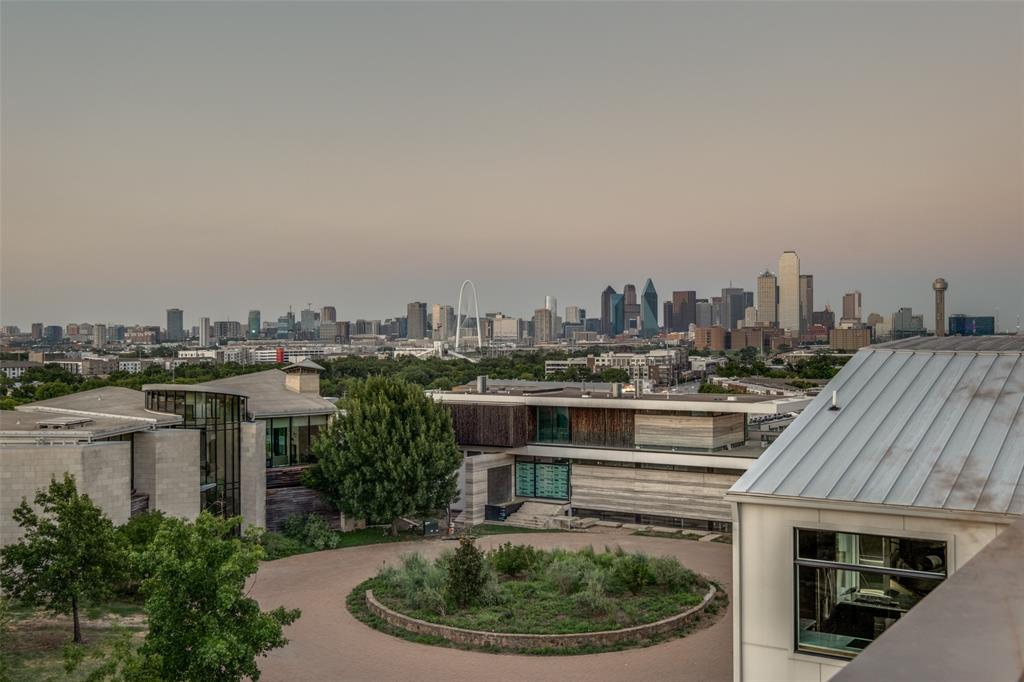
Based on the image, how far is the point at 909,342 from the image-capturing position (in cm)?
1670

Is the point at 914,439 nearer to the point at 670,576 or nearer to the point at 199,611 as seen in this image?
the point at 199,611

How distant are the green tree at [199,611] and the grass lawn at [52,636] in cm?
331

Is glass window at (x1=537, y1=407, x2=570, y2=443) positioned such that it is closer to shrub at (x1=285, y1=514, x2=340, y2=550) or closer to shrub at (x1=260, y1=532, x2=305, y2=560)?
shrub at (x1=285, y1=514, x2=340, y2=550)

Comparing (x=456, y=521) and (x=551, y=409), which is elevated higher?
(x=551, y=409)

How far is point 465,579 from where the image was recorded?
24703 millimetres

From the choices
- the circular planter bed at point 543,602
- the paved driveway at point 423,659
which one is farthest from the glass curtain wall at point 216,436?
the circular planter bed at point 543,602

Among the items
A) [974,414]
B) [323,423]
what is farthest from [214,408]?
[974,414]

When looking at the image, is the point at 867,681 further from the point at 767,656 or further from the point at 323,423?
the point at 323,423

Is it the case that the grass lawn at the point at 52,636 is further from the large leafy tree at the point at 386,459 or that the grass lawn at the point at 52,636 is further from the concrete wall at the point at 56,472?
the large leafy tree at the point at 386,459

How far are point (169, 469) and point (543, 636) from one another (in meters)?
15.8

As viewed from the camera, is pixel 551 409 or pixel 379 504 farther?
pixel 551 409

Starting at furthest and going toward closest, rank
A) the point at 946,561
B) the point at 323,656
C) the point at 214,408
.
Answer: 1. the point at 214,408
2. the point at 323,656
3. the point at 946,561

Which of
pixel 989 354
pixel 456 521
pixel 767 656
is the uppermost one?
pixel 989 354

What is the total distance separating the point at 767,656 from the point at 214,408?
2703cm
